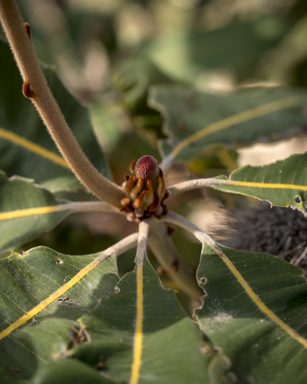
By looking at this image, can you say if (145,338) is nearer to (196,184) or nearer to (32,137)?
(196,184)

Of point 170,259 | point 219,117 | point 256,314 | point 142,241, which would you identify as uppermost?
point 219,117

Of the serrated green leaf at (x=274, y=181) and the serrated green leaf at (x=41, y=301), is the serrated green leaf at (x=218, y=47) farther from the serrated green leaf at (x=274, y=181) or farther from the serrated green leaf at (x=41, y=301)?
the serrated green leaf at (x=41, y=301)

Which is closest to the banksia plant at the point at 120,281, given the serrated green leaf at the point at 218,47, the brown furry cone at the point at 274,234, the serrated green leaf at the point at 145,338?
the serrated green leaf at the point at 145,338

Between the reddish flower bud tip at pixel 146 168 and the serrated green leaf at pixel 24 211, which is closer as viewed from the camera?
the reddish flower bud tip at pixel 146 168

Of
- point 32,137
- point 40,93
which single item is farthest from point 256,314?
point 32,137

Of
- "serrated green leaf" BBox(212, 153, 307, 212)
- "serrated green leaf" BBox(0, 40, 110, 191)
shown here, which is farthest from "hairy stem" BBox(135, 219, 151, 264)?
"serrated green leaf" BBox(0, 40, 110, 191)
